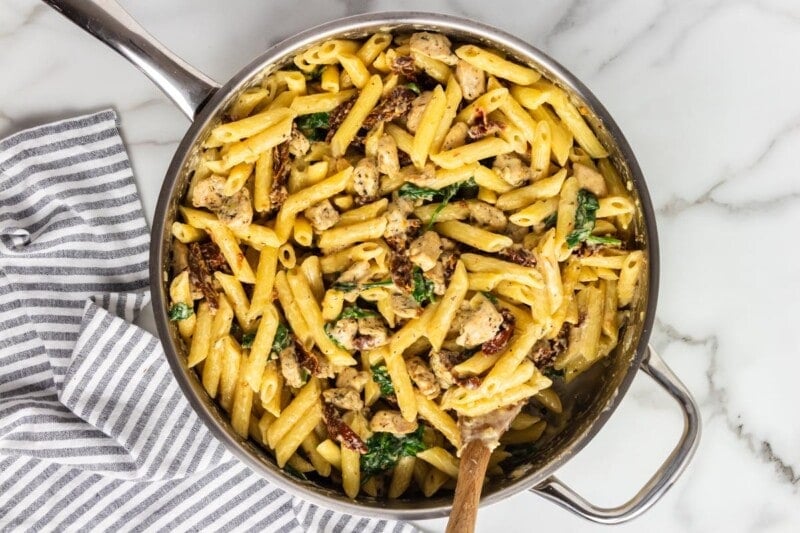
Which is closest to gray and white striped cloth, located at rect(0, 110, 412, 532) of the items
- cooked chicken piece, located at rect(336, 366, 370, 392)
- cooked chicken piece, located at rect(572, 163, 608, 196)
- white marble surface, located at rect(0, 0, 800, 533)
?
white marble surface, located at rect(0, 0, 800, 533)

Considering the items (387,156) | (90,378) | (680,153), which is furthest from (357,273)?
(680,153)

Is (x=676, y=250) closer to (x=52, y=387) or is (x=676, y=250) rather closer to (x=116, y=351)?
(x=116, y=351)

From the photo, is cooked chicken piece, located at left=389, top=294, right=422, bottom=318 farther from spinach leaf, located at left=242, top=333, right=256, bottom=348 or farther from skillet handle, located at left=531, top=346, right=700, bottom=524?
skillet handle, located at left=531, top=346, right=700, bottom=524

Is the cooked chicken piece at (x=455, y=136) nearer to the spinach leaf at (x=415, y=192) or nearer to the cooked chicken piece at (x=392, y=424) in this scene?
the spinach leaf at (x=415, y=192)

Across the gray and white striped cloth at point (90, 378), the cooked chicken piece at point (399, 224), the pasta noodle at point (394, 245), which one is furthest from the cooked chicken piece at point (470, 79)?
the gray and white striped cloth at point (90, 378)

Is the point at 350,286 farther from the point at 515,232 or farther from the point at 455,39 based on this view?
the point at 455,39

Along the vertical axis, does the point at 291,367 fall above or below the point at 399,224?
below
